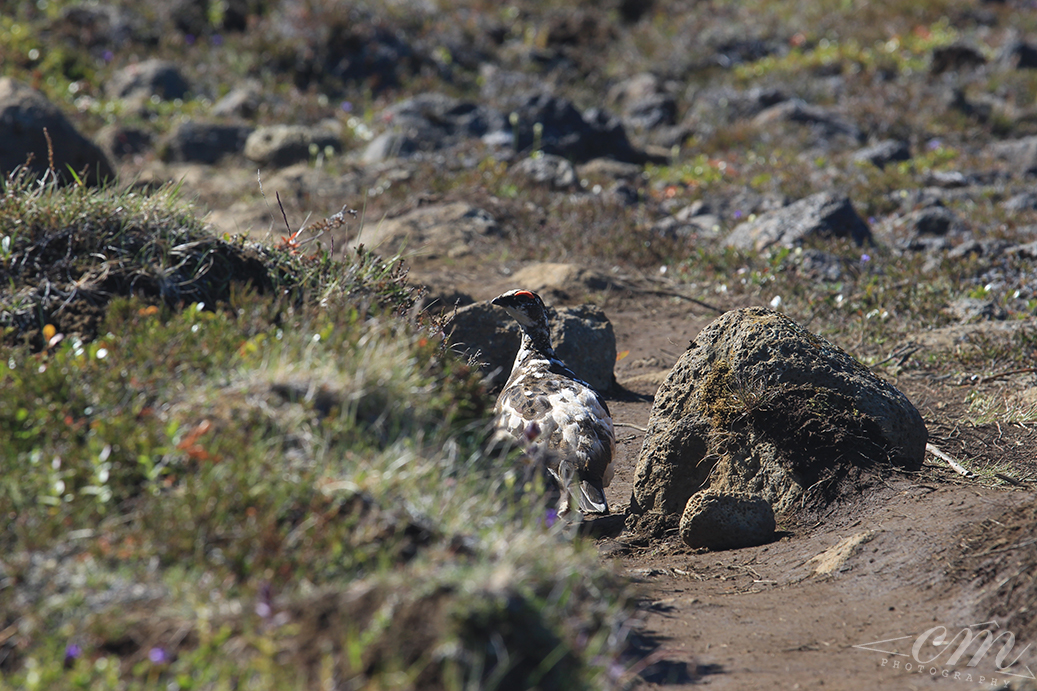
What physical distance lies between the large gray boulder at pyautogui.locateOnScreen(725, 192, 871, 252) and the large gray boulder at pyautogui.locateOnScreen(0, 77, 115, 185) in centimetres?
842

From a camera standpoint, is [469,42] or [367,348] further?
[469,42]

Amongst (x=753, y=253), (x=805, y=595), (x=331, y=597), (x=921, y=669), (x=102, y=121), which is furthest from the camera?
(x=102, y=121)

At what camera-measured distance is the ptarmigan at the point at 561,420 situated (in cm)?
543

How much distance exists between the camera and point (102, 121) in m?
16.0

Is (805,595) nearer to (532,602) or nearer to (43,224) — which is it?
(532,602)

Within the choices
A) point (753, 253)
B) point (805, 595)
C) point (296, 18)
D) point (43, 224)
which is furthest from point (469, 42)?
point (805, 595)

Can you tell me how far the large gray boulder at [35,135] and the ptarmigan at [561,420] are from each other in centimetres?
663

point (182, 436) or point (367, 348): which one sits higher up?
point (367, 348)

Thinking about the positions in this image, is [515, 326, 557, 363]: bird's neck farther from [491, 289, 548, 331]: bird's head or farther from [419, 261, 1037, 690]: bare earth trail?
[419, 261, 1037, 690]: bare earth trail

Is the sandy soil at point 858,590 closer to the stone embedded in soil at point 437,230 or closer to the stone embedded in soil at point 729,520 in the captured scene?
the stone embedded in soil at point 729,520

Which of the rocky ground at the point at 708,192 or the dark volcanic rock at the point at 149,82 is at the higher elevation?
the rocky ground at the point at 708,192

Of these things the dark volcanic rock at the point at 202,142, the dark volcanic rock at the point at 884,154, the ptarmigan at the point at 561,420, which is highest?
the dark volcanic rock at the point at 884,154

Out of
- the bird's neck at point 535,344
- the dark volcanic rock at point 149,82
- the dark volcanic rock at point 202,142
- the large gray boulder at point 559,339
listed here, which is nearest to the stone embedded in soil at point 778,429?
the bird's neck at point 535,344

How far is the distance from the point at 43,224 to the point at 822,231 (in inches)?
360
